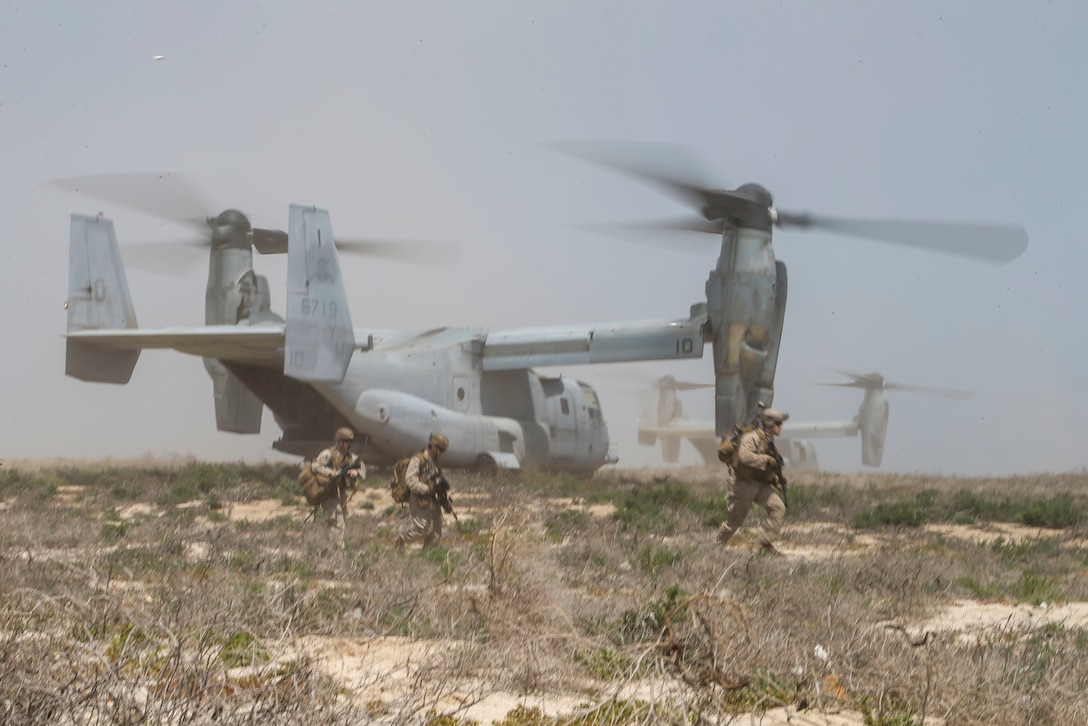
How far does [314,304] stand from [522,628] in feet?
44.3

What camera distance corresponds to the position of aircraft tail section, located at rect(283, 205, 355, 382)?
18531 mm

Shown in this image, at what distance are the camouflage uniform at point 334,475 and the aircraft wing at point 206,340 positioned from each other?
255 inches

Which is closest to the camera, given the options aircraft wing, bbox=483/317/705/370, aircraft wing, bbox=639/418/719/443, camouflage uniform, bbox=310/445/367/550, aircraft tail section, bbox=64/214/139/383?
camouflage uniform, bbox=310/445/367/550

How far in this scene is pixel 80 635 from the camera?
5.84m

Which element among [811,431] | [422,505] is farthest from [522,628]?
[811,431]

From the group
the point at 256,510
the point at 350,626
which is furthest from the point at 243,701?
the point at 256,510

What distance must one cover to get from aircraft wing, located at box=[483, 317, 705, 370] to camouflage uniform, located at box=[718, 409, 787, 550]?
8716 millimetres

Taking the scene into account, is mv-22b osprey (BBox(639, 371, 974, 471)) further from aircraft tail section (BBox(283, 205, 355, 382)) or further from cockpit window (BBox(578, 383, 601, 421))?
aircraft tail section (BBox(283, 205, 355, 382))

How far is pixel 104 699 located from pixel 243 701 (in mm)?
503

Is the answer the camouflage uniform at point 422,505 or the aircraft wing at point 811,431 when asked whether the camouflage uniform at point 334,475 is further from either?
the aircraft wing at point 811,431

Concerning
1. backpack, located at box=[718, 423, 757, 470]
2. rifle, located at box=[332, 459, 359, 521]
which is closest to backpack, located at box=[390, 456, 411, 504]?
rifle, located at box=[332, 459, 359, 521]

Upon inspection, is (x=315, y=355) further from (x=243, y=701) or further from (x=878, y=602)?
(x=243, y=701)

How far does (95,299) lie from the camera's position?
2028 cm

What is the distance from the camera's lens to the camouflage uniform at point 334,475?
12.5 meters
